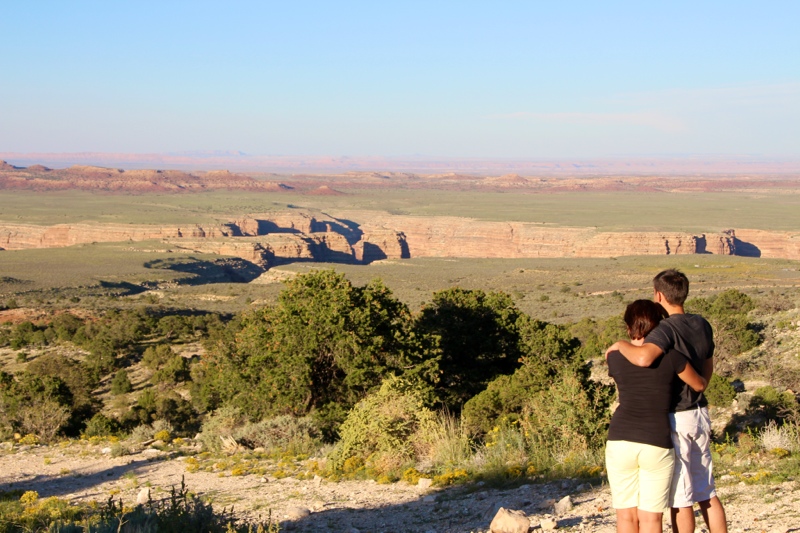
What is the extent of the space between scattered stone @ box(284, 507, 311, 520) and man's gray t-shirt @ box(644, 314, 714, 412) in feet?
13.3

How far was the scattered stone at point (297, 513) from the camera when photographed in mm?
7750

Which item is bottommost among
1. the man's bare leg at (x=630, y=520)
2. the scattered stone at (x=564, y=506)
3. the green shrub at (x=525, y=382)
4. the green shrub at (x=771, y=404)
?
the green shrub at (x=525, y=382)

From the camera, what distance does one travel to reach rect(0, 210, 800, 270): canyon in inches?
3374

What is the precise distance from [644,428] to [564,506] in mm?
2215

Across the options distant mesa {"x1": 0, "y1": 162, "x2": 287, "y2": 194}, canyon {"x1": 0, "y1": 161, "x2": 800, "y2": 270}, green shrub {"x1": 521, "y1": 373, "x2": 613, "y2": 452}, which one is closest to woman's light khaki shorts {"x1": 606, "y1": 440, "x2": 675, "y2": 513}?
green shrub {"x1": 521, "y1": 373, "x2": 613, "y2": 452}

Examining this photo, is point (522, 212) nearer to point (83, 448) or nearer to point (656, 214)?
point (656, 214)

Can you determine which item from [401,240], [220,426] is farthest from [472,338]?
[401,240]

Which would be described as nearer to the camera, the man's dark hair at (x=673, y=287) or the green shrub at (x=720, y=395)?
the man's dark hair at (x=673, y=287)

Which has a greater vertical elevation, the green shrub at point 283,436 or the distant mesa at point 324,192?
the distant mesa at point 324,192

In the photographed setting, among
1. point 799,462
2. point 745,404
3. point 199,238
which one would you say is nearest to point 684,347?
point 799,462

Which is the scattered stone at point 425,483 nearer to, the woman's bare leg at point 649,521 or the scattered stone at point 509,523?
the scattered stone at point 509,523

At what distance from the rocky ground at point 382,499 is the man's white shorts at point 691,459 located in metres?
1.11


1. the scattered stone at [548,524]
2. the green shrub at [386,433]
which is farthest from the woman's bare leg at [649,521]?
the green shrub at [386,433]

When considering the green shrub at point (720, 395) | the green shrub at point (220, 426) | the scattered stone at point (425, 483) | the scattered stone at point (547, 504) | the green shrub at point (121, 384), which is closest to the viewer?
the scattered stone at point (547, 504)
